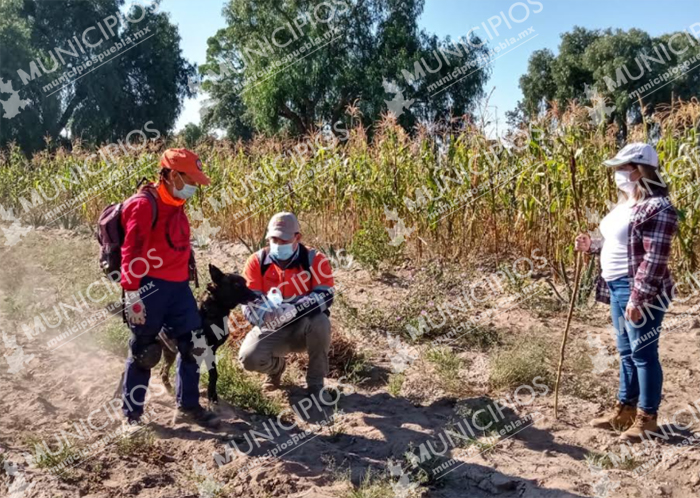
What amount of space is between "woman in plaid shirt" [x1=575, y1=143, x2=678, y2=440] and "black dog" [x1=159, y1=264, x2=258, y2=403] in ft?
7.03

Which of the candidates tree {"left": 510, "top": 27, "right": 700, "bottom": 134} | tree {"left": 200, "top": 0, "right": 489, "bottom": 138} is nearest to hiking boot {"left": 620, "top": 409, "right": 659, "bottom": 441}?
tree {"left": 200, "top": 0, "right": 489, "bottom": 138}

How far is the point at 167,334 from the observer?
13.0ft

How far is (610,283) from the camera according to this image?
3.70m

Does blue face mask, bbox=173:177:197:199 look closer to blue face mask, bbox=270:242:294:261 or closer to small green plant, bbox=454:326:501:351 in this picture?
blue face mask, bbox=270:242:294:261

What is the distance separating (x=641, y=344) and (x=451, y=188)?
164 inches

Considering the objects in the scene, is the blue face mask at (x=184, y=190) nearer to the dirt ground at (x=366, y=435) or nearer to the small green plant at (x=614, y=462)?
the dirt ground at (x=366, y=435)

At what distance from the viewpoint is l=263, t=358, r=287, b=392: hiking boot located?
468cm

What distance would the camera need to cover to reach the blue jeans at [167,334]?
3734mm

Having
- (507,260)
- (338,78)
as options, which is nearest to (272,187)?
(507,260)

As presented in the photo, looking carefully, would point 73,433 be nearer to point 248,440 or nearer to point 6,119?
point 248,440

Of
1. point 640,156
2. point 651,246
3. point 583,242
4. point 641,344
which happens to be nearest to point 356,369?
point 583,242

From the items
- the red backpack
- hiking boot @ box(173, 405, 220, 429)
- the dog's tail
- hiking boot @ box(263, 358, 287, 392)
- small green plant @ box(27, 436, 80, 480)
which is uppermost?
the red backpack

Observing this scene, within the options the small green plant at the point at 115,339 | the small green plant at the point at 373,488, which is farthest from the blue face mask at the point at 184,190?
the small green plant at the point at 115,339

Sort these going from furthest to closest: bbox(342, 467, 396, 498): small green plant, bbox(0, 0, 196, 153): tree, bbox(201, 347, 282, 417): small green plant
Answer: bbox(0, 0, 196, 153): tree
bbox(201, 347, 282, 417): small green plant
bbox(342, 467, 396, 498): small green plant
